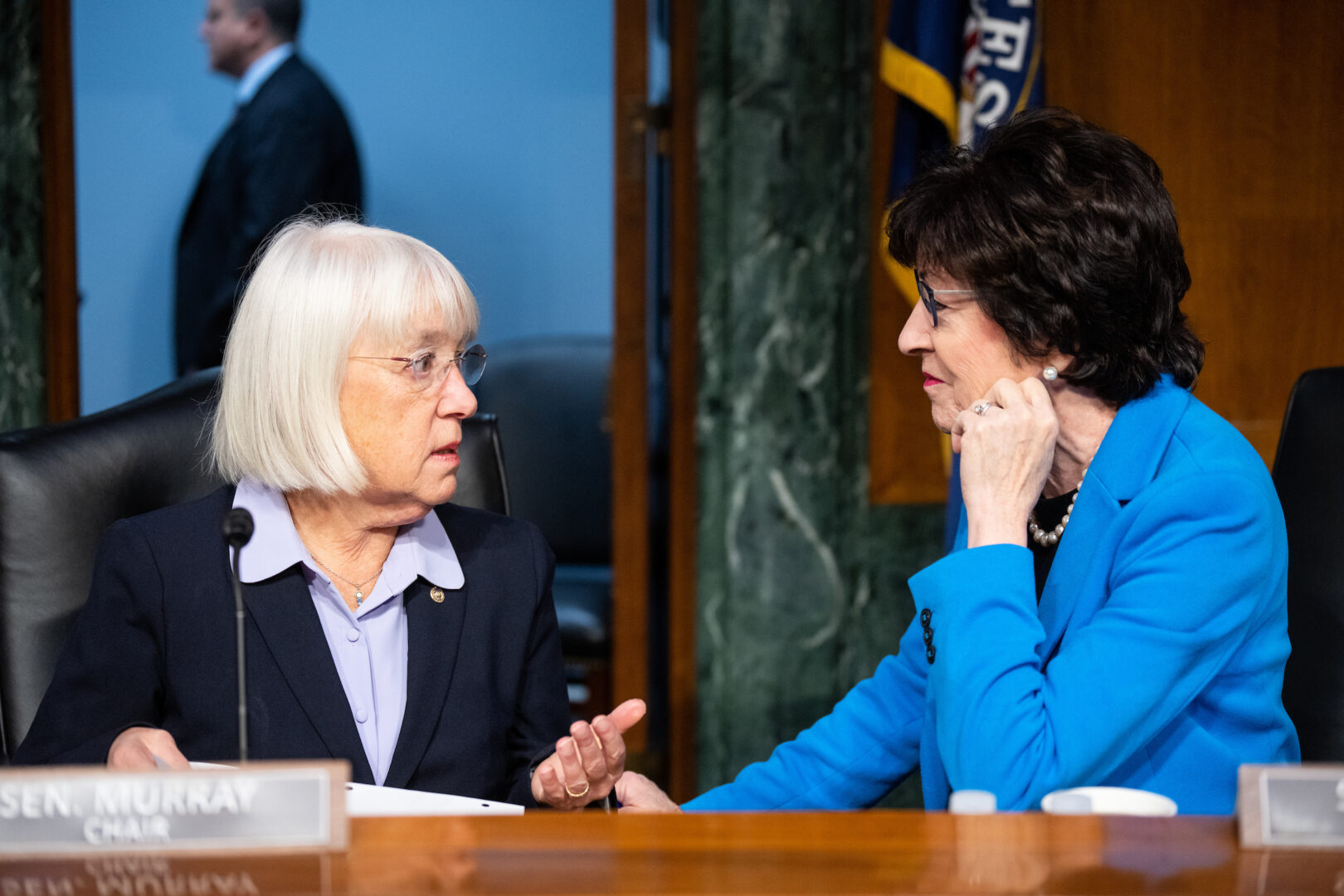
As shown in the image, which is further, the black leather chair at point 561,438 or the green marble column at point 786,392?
the black leather chair at point 561,438

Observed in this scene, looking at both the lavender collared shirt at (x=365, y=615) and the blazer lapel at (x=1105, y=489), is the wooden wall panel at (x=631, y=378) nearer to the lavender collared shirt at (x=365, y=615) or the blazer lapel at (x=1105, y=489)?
the lavender collared shirt at (x=365, y=615)

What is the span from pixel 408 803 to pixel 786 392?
75.5 inches

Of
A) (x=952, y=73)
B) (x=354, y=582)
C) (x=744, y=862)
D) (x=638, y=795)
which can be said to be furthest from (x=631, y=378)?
(x=744, y=862)

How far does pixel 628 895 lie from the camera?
0.82m

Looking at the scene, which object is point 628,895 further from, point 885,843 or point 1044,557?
point 1044,557

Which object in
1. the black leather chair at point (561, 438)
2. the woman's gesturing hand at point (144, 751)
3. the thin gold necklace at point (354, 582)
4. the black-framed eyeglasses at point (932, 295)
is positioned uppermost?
the black-framed eyeglasses at point (932, 295)

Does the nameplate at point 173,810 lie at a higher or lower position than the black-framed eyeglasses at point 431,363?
lower

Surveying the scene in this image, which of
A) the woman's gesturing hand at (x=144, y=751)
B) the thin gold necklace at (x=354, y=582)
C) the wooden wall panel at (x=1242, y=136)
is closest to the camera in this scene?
the woman's gesturing hand at (x=144, y=751)

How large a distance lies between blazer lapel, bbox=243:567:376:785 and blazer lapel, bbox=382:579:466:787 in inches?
1.9

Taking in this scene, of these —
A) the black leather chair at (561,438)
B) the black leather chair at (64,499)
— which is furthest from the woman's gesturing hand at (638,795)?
the black leather chair at (561,438)

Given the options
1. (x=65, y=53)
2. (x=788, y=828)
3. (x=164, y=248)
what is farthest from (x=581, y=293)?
(x=788, y=828)

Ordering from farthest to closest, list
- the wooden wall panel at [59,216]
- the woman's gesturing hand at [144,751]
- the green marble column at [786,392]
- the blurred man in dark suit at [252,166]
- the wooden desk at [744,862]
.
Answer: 1. the blurred man in dark suit at [252,166]
2. the wooden wall panel at [59,216]
3. the green marble column at [786,392]
4. the woman's gesturing hand at [144,751]
5. the wooden desk at [744,862]

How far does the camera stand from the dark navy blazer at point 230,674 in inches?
56.4

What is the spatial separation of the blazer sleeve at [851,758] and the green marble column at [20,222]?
2524 millimetres
